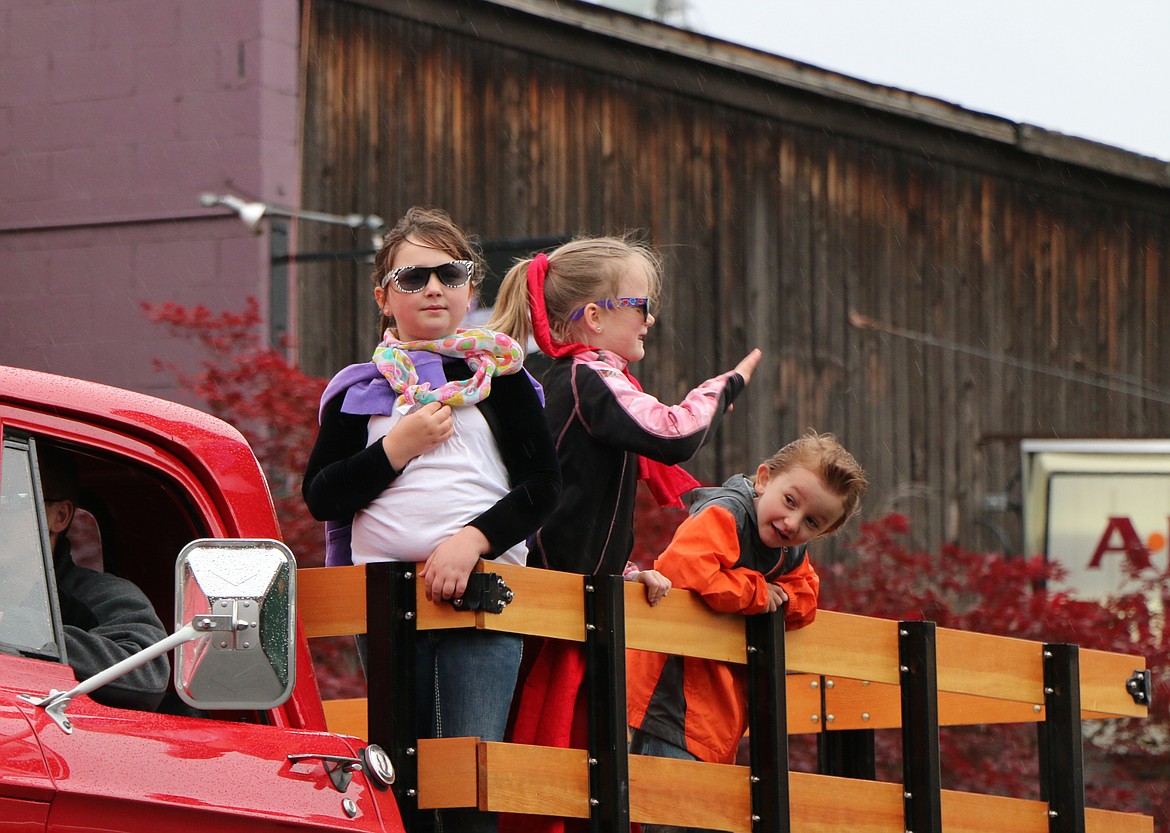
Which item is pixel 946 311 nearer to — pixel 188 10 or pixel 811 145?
pixel 811 145

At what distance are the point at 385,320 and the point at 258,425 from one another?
531 cm

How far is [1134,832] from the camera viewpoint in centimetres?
504

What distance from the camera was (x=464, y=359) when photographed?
3.71 meters

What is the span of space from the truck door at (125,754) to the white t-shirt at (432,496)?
0.44 metres

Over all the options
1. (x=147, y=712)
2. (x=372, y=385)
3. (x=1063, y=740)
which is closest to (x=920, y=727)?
(x=1063, y=740)

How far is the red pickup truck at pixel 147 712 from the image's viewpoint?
104 inches

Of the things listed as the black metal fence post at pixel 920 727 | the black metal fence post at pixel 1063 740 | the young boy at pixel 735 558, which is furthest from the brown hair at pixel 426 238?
the black metal fence post at pixel 1063 740

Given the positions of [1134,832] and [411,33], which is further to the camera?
[411,33]

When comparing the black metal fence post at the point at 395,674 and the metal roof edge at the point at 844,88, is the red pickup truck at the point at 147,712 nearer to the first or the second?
the black metal fence post at the point at 395,674

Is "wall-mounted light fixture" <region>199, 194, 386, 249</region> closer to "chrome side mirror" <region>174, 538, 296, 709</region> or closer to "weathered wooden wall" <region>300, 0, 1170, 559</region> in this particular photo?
"weathered wooden wall" <region>300, 0, 1170, 559</region>

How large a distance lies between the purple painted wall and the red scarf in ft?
22.5

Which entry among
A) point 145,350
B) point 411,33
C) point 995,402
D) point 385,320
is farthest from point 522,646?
point 995,402

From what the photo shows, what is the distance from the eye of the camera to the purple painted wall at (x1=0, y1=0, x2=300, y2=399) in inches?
439

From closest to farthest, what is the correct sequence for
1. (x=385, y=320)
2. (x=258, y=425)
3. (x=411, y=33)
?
1. (x=385, y=320)
2. (x=258, y=425)
3. (x=411, y=33)
